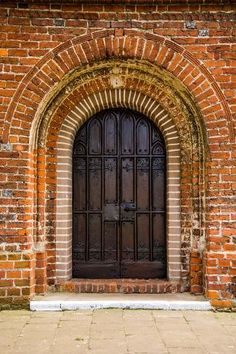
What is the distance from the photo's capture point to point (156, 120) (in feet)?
18.5

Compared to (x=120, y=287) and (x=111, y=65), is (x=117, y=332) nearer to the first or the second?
(x=120, y=287)

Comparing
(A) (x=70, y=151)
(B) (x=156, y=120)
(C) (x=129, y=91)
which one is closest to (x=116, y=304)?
(A) (x=70, y=151)

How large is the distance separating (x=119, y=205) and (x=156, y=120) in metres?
1.32

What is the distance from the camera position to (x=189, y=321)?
15.0ft

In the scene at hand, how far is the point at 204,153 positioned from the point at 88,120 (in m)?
1.74

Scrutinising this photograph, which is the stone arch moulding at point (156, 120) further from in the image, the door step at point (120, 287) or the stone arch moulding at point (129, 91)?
the door step at point (120, 287)

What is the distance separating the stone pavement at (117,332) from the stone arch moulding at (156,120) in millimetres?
814

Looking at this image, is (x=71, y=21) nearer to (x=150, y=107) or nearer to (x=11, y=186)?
(x=150, y=107)

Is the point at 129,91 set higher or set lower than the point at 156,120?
higher

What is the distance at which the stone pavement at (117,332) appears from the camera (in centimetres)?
382

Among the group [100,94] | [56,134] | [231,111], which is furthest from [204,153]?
[56,134]

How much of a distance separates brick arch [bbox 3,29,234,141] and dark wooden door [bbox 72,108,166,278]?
949mm

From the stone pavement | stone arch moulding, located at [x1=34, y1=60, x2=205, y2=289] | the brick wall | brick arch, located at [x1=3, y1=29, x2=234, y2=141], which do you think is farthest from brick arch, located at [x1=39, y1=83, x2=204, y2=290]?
the stone pavement

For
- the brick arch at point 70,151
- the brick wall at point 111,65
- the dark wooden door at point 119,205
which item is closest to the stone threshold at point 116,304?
the brick wall at point 111,65
